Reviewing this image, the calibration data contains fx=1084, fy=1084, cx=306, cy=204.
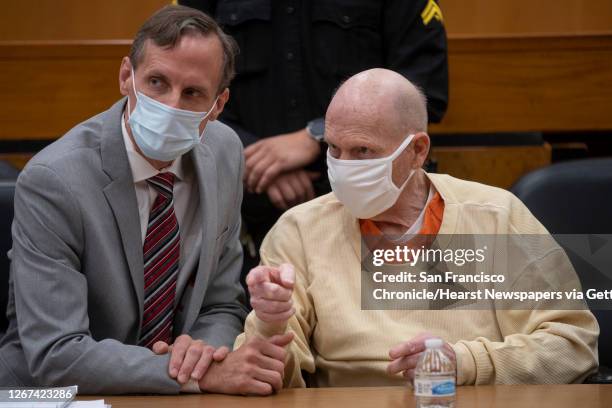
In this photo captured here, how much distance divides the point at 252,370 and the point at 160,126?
2.13ft

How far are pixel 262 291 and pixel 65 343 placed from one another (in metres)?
0.49

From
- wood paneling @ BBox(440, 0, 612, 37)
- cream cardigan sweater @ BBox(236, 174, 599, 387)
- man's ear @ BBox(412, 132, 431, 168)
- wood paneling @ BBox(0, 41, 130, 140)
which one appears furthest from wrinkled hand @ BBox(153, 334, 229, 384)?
wood paneling @ BBox(440, 0, 612, 37)

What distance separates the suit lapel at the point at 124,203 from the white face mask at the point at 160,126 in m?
0.06

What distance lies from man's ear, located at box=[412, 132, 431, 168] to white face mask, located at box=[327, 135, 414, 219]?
0.07 feet

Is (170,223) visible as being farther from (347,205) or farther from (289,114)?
(289,114)

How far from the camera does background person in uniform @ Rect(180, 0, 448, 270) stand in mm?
3338

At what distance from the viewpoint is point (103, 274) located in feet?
8.44

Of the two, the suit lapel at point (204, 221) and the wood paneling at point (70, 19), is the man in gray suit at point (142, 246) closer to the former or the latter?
the suit lapel at point (204, 221)

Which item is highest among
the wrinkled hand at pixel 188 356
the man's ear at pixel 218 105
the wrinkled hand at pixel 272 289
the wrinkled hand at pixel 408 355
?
the man's ear at pixel 218 105

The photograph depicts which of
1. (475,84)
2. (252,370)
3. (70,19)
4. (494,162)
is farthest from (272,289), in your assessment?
(70,19)

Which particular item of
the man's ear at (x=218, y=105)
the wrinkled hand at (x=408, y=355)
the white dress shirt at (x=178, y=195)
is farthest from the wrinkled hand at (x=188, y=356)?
the man's ear at (x=218, y=105)

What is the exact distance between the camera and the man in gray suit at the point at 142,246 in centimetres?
243

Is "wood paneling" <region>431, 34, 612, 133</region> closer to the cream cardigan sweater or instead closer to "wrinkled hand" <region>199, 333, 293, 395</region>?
the cream cardigan sweater

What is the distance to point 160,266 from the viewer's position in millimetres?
2666
